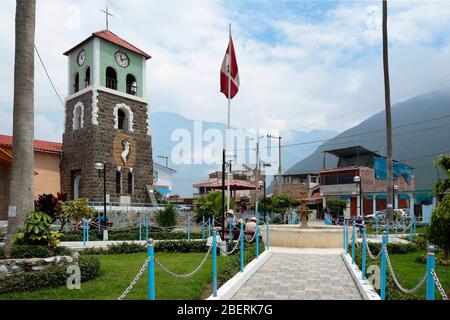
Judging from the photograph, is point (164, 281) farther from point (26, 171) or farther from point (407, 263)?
point (407, 263)

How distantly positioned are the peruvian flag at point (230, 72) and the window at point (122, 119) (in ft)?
49.2

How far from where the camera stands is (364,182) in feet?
146

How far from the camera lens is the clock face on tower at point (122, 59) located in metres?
29.1

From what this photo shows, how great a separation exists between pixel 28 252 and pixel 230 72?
10599mm

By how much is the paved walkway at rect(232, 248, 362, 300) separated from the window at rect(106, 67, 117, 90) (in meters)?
20.5

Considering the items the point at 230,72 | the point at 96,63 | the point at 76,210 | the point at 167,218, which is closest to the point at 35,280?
the point at 230,72

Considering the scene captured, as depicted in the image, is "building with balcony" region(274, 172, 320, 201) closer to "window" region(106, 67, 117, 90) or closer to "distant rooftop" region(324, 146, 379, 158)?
"distant rooftop" region(324, 146, 379, 158)

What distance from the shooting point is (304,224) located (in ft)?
61.7

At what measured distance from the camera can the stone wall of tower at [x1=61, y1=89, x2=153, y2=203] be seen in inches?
1064

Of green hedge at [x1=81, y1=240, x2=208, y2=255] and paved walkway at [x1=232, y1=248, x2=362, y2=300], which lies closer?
paved walkway at [x1=232, y1=248, x2=362, y2=300]

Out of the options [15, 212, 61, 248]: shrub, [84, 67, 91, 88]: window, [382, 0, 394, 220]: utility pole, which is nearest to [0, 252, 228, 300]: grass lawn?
[15, 212, 61, 248]: shrub

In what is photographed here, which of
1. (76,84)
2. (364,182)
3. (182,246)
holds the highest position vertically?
(76,84)

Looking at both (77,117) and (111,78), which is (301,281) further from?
(77,117)

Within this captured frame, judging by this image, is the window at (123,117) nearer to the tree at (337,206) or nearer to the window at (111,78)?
the window at (111,78)
